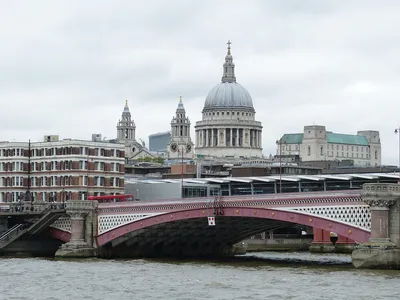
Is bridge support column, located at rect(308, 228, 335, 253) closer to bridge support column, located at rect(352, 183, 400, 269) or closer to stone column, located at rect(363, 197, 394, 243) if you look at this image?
bridge support column, located at rect(352, 183, 400, 269)

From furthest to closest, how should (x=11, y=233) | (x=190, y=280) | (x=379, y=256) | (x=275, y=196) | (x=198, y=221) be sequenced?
(x=11, y=233)
(x=198, y=221)
(x=275, y=196)
(x=379, y=256)
(x=190, y=280)

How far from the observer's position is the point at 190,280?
3344 inches

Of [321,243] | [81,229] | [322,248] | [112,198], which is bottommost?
[322,248]

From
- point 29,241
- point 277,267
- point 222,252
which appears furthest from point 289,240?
point 277,267

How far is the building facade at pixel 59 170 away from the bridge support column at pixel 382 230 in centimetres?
5000

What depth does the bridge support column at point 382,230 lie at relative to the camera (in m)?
89.2

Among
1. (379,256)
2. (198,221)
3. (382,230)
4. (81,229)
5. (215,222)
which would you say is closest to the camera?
(379,256)

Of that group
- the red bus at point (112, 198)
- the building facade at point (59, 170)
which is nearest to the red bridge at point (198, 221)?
the red bus at point (112, 198)

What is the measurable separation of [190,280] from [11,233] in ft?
131

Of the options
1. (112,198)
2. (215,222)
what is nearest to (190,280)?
(215,222)

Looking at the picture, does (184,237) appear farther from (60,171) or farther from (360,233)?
(360,233)

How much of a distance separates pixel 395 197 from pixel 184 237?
108ft

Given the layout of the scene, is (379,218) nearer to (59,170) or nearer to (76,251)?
(76,251)

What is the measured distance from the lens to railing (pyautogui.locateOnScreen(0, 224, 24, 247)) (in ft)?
393
